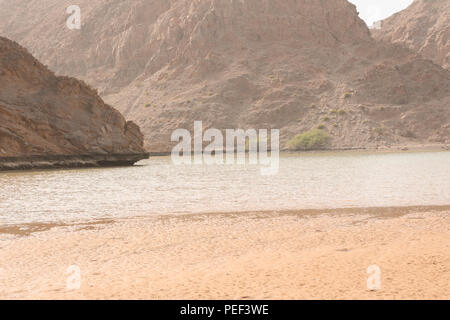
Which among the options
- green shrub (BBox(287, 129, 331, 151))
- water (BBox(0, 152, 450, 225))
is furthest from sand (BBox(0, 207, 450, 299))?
green shrub (BBox(287, 129, 331, 151))

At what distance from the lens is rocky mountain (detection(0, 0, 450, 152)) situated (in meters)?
65.9

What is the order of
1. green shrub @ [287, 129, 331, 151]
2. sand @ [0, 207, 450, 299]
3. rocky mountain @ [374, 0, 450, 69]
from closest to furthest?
sand @ [0, 207, 450, 299] < green shrub @ [287, 129, 331, 151] < rocky mountain @ [374, 0, 450, 69]

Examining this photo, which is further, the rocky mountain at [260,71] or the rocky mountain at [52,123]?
the rocky mountain at [260,71]

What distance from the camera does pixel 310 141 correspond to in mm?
60438

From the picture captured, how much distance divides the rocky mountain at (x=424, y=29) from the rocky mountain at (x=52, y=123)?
70553mm

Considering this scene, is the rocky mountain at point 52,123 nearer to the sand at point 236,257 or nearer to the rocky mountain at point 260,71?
the sand at point 236,257

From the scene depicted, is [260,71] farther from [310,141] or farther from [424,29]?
[424,29]

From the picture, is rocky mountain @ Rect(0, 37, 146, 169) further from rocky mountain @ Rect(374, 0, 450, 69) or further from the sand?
rocky mountain @ Rect(374, 0, 450, 69)

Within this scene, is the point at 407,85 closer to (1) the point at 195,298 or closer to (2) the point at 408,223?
(2) the point at 408,223

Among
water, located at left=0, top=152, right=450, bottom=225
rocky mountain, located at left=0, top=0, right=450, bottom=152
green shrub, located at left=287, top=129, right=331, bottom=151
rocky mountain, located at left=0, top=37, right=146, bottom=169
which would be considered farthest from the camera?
rocky mountain, located at left=0, top=0, right=450, bottom=152

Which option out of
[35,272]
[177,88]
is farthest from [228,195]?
[177,88]

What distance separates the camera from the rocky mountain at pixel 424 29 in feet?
317

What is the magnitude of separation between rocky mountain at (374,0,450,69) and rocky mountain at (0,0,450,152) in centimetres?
1924

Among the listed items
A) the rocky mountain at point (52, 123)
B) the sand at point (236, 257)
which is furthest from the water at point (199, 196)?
the rocky mountain at point (52, 123)
